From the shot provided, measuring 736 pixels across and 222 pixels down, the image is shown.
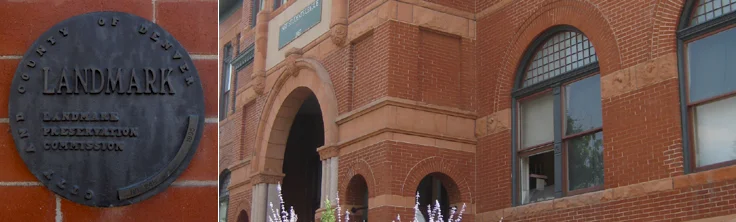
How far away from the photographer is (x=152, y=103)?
19.1ft

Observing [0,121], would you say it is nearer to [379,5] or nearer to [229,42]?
[379,5]

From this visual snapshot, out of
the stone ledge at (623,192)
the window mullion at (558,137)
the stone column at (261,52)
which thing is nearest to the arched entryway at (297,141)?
the stone column at (261,52)

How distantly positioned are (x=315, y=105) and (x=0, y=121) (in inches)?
705

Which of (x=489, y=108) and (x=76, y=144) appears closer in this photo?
(x=76, y=144)

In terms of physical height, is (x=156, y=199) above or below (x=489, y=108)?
below

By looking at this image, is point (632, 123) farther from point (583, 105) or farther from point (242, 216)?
point (242, 216)

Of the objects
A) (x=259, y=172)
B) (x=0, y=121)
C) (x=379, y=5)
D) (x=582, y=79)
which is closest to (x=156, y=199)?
(x=0, y=121)

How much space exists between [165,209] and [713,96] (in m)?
9.21

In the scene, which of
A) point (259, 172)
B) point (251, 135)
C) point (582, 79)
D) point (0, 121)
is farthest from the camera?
point (251, 135)

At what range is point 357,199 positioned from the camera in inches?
700

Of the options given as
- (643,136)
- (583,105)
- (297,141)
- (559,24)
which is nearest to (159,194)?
(643,136)

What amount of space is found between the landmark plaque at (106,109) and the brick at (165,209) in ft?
0.16

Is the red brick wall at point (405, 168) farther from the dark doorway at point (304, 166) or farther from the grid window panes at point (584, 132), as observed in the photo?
the dark doorway at point (304, 166)

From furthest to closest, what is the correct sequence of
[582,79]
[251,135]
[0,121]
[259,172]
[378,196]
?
[251,135], [259,172], [378,196], [582,79], [0,121]
